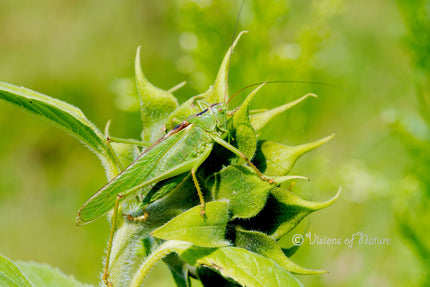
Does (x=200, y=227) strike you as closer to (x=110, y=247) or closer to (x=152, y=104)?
(x=110, y=247)

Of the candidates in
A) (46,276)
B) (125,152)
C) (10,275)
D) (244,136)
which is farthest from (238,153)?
(46,276)

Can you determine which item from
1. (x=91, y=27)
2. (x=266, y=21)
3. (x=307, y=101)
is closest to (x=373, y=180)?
(x=307, y=101)

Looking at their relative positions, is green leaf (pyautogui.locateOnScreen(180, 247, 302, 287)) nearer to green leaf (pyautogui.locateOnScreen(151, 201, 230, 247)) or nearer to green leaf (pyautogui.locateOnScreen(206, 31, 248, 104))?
green leaf (pyautogui.locateOnScreen(151, 201, 230, 247))

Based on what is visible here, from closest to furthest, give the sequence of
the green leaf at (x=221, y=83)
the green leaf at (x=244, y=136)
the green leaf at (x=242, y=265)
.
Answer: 1. the green leaf at (x=242, y=265)
2. the green leaf at (x=244, y=136)
3. the green leaf at (x=221, y=83)

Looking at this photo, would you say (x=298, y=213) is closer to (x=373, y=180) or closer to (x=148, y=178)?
(x=148, y=178)

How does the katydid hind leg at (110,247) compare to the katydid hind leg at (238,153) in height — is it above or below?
below

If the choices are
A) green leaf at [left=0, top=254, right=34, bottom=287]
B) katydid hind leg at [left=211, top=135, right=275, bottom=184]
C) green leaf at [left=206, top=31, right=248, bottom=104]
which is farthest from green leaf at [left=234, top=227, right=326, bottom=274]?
green leaf at [left=0, top=254, right=34, bottom=287]

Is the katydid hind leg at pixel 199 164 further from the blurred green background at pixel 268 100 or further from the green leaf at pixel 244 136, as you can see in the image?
the blurred green background at pixel 268 100

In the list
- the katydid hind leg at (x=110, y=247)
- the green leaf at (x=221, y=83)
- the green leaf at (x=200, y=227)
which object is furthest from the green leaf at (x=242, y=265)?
the green leaf at (x=221, y=83)
